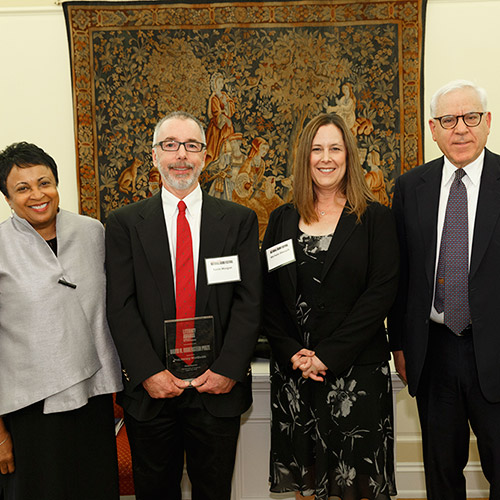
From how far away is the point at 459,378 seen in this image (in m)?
1.90

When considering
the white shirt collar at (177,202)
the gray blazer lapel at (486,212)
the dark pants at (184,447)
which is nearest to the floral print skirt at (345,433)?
the dark pants at (184,447)

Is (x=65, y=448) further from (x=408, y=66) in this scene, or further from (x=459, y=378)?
(x=408, y=66)

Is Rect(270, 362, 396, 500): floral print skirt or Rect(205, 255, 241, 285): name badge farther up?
Rect(205, 255, 241, 285): name badge

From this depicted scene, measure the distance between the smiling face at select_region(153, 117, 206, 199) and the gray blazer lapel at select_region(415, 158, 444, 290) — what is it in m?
0.94

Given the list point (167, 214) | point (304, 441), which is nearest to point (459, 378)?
point (304, 441)

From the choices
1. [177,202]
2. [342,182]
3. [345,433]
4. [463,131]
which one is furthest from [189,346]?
[463,131]

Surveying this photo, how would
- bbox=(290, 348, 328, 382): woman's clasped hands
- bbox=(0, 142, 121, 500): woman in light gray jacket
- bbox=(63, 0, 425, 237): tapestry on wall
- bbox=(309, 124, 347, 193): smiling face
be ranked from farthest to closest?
bbox=(63, 0, 425, 237): tapestry on wall
bbox=(309, 124, 347, 193): smiling face
bbox=(290, 348, 328, 382): woman's clasped hands
bbox=(0, 142, 121, 500): woman in light gray jacket

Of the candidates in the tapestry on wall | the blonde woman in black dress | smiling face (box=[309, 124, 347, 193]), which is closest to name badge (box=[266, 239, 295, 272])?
the blonde woman in black dress

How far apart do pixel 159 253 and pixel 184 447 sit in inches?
32.0

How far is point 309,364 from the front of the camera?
190 centimetres

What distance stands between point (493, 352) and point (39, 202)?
180cm

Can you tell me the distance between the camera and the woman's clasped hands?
188cm

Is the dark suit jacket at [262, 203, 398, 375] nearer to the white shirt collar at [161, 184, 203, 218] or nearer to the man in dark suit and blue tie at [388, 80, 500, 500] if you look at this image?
the man in dark suit and blue tie at [388, 80, 500, 500]

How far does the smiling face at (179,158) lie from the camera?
6.34 feet
